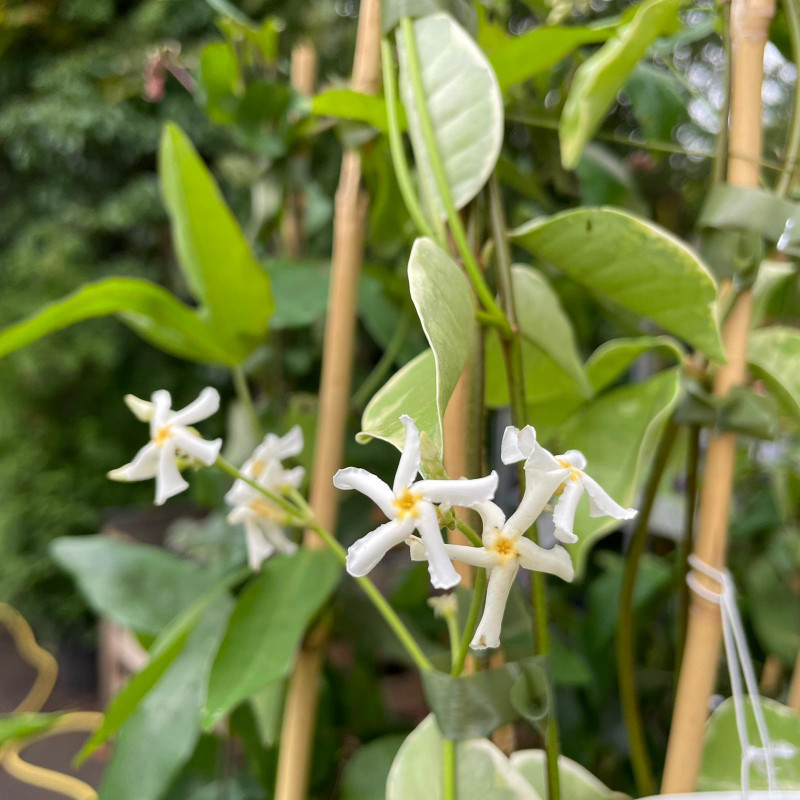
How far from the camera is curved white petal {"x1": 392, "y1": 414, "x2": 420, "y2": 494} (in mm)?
134

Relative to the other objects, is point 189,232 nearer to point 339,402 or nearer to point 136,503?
point 339,402

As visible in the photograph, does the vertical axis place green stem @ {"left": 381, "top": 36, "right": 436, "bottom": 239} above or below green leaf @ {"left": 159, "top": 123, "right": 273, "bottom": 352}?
above

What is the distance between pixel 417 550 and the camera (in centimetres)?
15

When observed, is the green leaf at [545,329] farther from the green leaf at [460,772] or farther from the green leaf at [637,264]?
the green leaf at [460,772]

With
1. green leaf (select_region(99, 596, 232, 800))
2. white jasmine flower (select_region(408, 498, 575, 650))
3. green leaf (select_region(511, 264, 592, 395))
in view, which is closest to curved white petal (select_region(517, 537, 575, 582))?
white jasmine flower (select_region(408, 498, 575, 650))

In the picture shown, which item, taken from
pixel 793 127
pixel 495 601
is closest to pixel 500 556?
pixel 495 601

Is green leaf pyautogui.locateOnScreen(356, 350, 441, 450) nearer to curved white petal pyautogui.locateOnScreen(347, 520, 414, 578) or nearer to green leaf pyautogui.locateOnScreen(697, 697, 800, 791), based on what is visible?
curved white petal pyautogui.locateOnScreen(347, 520, 414, 578)

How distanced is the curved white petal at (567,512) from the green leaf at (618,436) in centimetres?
10

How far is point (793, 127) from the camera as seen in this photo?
0.87 feet

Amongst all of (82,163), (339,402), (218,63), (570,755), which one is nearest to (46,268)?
(82,163)

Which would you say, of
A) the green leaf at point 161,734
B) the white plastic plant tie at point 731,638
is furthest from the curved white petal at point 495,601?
the green leaf at point 161,734

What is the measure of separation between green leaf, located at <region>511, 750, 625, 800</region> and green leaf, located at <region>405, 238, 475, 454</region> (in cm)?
17

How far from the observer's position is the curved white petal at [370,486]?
0.14 metres

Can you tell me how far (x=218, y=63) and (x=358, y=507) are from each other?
0.29m
